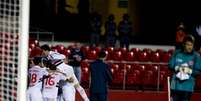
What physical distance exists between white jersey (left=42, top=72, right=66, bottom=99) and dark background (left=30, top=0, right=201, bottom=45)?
10.4 metres

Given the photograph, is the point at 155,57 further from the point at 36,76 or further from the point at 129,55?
the point at 36,76

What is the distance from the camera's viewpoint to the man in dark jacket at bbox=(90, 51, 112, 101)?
13.1m

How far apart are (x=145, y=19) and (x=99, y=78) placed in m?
10.9

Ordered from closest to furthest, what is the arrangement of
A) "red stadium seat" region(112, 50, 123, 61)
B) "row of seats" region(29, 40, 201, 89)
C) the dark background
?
"row of seats" region(29, 40, 201, 89), "red stadium seat" region(112, 50, 123, 61), the dark background

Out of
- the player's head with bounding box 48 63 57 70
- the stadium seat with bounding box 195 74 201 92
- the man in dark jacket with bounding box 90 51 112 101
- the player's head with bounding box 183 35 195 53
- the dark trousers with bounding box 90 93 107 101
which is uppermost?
the player's head with bounding box 183 35 195 53

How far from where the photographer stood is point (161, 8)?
23.9m

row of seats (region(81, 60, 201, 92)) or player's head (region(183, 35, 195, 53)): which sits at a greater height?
player's head (region(183, 35, 195, 53))

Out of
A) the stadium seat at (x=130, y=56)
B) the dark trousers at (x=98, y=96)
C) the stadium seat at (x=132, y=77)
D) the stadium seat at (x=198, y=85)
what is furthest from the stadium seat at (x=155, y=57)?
the dark trousers at (x=98, y=96)

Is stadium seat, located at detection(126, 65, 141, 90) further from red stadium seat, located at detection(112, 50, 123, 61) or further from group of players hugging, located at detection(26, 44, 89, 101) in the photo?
group of players hugging, located at detection(26, 44, 89, 101)

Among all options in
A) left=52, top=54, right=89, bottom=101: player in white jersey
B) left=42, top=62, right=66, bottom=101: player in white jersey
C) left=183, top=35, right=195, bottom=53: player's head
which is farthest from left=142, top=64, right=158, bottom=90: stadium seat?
left=183, top=35, right=195, bottom=53: player's head

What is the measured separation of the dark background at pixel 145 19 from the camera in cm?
2270

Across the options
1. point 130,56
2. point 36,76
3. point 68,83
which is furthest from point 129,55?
point 36,76

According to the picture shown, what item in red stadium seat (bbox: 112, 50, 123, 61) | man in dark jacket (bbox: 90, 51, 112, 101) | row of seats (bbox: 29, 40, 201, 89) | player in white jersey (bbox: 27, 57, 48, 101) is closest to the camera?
player in white jersey (bbox: 27, 57, 48, 101)

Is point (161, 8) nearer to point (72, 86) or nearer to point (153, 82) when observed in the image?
point (153, 82)
